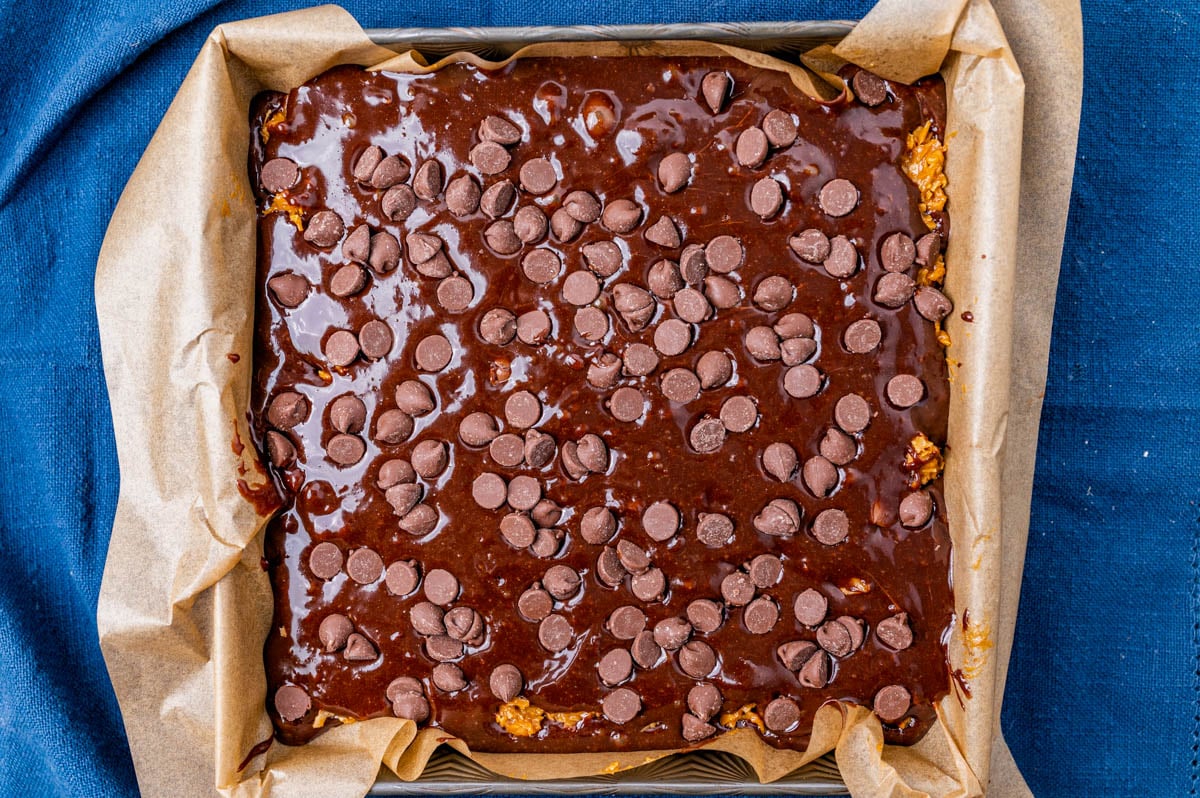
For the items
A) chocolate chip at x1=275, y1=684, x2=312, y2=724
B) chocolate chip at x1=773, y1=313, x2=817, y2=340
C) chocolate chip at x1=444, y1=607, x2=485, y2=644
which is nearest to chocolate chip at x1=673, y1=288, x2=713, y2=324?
chocolate chip at x1=773, y1=313, x2=817, y2=340

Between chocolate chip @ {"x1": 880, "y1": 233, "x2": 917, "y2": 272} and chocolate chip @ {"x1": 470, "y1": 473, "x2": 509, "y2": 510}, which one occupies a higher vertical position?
chocolate chip @ {"x1": 880, "y1": 233, "x2": 917, "y2": 272}

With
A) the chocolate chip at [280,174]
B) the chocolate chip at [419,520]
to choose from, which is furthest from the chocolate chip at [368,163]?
the chocolate chip at [419,520]

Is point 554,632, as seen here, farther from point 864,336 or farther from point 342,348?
point 864,336

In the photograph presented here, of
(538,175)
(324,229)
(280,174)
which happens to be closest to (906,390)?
(538,175)

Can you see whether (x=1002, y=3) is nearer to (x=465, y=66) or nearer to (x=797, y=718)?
(x=465, y=66)

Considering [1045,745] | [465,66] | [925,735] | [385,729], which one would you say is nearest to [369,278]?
[465,66]

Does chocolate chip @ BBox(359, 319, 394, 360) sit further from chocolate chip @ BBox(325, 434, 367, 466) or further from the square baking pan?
the square baking pan

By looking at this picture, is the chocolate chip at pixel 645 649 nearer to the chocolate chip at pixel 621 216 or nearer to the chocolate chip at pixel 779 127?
the chocolate chip at pixel 621 216
